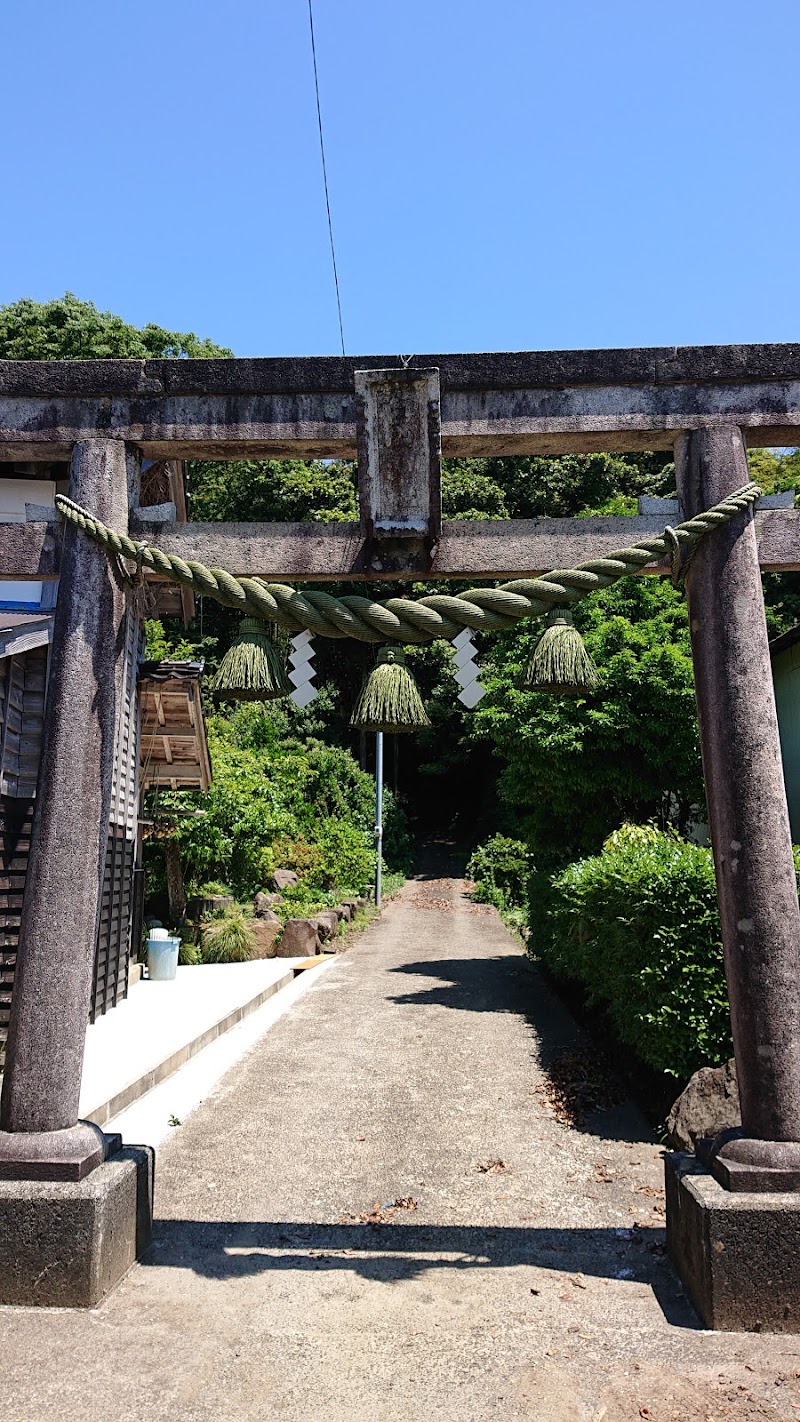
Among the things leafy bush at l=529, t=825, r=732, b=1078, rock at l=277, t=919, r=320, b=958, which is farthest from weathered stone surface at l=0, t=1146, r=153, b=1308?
rock at l=277, t=919, r=320, b=958

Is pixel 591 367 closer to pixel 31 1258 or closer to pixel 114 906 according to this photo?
pixel 31 1258

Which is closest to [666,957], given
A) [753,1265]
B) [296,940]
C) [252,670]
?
[753,1265]

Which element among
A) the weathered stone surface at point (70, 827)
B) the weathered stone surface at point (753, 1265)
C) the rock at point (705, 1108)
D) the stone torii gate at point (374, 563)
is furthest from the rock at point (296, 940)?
the weathered stone surface at point (753, 1265)

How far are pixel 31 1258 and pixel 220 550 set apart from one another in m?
3.46

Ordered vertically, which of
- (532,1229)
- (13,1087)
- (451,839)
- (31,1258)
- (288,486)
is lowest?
(532,1229)

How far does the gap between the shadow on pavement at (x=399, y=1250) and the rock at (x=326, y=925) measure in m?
13.2

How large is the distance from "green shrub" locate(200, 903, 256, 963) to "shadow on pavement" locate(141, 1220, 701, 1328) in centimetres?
1167

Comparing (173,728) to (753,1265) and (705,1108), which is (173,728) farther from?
(753,1265)

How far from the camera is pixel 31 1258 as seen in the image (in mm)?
4164

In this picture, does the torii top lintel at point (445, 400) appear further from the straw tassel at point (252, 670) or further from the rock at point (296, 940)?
the rock at point (296, 940)

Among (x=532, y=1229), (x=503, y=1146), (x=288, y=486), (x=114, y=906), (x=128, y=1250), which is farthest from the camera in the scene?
(x=288, y=486)

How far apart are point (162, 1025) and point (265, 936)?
671 cm

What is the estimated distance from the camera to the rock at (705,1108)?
6117 mm

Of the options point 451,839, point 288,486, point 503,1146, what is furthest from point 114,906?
point 451,839
